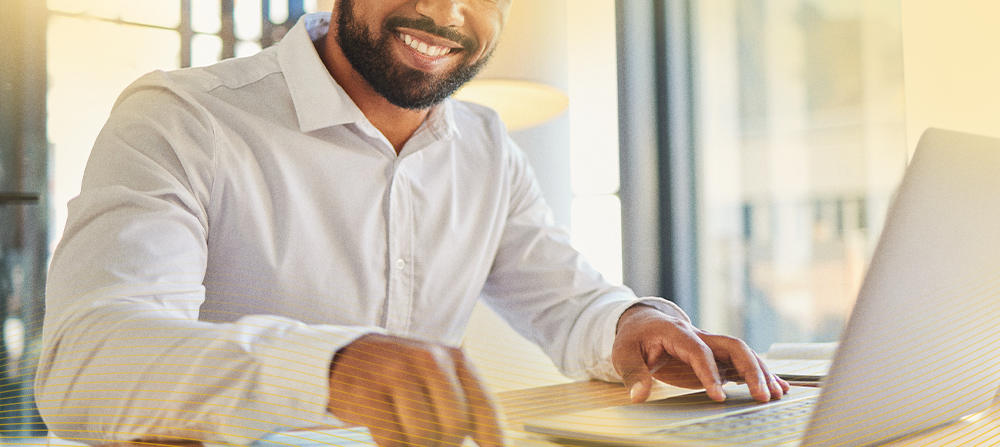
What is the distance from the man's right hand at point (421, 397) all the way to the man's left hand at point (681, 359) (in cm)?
20

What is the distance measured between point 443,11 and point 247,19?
1990mm

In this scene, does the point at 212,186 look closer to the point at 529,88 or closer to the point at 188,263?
the point at 188,263

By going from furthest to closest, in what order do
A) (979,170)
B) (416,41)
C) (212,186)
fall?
1. (416,41)
2. (212,186)
3. (979,170)

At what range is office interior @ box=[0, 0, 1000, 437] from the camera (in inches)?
64.2

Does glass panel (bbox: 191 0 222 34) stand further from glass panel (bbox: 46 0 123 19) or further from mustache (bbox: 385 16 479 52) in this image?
mustache (bbox: 385 16 479 52)

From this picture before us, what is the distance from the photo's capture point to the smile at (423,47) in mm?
762

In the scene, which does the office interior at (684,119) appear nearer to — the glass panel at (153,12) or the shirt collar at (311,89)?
the glass panel at (153,12)

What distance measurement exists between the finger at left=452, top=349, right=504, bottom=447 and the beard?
0.51 meters

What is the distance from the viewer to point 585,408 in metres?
0.41

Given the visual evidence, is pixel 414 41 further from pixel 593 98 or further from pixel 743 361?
pixel 593 98

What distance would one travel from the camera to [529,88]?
1.31m

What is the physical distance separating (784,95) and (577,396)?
158cm

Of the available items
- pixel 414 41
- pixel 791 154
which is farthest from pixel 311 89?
pixel 791 154

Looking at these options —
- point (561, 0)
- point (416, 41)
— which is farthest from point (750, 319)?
point (416, 41)
